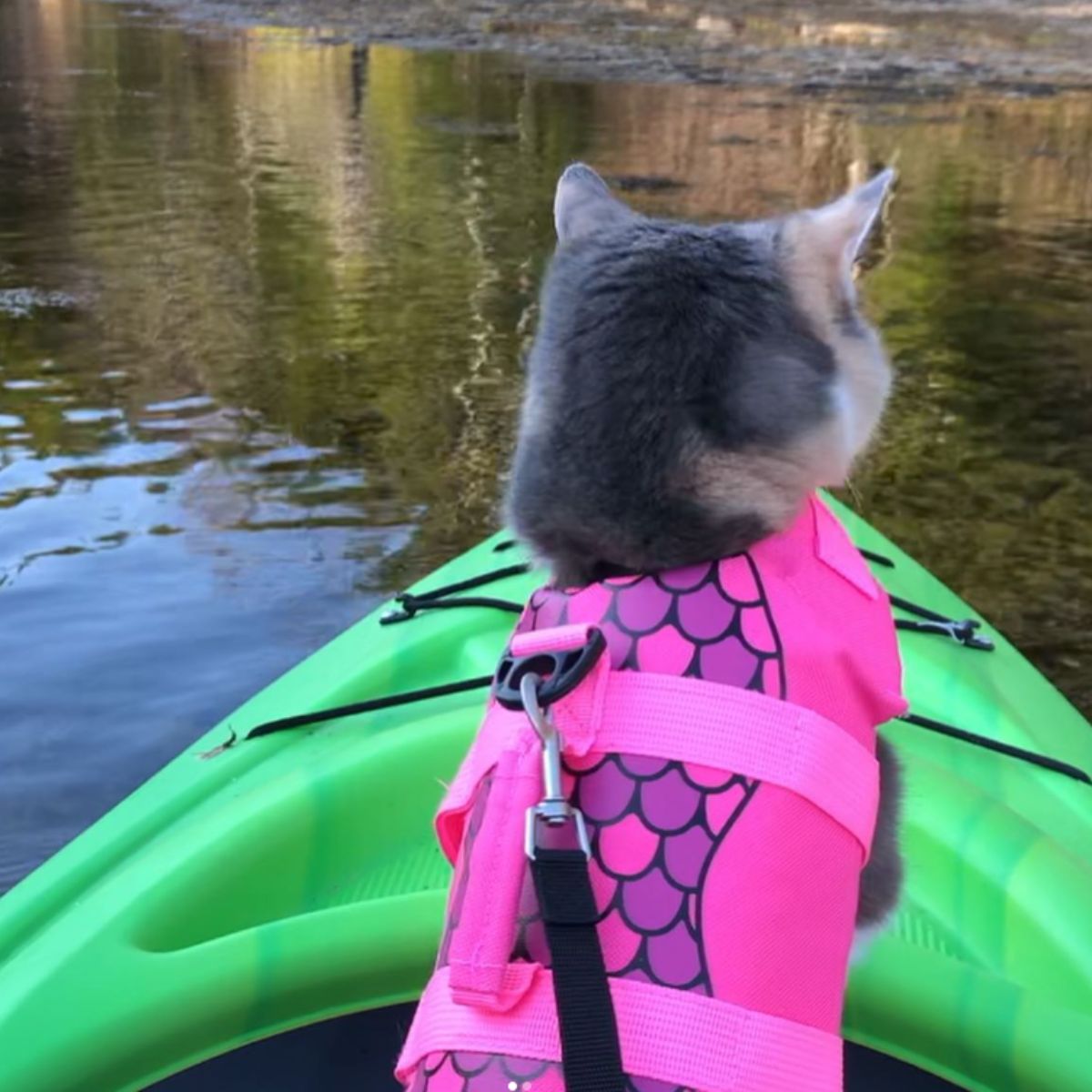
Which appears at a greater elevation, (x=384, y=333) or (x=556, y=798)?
(x=556, y=798)

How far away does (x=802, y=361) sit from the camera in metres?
1.56

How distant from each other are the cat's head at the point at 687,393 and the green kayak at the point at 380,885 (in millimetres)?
651

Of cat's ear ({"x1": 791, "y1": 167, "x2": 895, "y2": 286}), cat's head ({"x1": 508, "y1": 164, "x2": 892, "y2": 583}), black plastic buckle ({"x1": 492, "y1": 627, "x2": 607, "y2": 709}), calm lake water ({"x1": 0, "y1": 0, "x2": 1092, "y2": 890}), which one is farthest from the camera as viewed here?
calm lake water ({"x1": 0, "y1": 0, "x2": 1092, "y2": 890})

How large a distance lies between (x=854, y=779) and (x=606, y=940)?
0.32 meters

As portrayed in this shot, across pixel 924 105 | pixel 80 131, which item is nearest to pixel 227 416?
pixel 80 131

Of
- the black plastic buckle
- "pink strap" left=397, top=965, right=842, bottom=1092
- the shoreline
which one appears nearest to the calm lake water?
the black plastic buckle

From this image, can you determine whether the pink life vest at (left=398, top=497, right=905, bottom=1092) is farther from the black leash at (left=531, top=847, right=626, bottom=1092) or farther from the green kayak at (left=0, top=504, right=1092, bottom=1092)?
the green kayak at (left=0, top=504, right=1092, bottom=1092)

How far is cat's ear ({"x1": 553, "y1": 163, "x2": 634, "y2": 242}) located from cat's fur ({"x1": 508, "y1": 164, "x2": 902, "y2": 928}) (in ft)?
0.15

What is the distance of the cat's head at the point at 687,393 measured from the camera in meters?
1.51

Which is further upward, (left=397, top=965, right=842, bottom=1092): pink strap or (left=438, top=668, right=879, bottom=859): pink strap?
(left=438, top=668, right=879, bottom=859): pink strap

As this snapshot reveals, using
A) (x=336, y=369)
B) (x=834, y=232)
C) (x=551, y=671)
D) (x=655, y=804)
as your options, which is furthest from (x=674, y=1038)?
(x=336, y=369)

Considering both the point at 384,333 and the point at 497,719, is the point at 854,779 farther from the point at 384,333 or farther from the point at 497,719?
the point at 384,333

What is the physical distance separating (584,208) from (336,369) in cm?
467

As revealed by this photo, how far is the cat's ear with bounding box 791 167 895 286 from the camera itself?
162 cm
